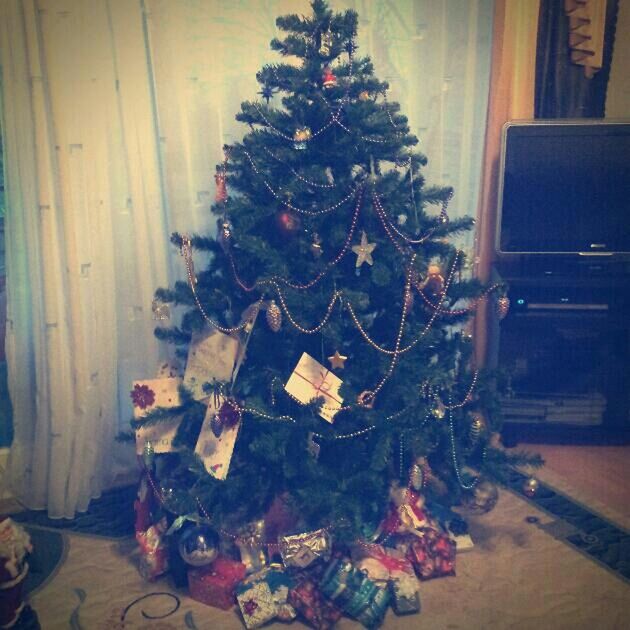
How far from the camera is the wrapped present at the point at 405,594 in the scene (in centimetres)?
177

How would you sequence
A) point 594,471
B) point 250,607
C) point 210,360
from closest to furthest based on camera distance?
point 250,607 → point 210,360 → point 594,471

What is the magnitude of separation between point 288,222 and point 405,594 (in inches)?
43.6

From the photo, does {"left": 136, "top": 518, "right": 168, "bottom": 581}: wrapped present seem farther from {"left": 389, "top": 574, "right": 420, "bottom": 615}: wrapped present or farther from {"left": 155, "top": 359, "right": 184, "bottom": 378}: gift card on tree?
{"left": 389, "top": 574, "right": 420, "bottom": 615}: wrapped present

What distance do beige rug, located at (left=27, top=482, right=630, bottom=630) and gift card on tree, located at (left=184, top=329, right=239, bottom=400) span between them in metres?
0.62

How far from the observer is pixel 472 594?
1849 mm

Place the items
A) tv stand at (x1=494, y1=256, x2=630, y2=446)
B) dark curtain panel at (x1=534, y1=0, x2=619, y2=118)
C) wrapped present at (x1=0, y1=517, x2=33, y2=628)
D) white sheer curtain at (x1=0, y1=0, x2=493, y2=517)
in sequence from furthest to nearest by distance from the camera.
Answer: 1. dark curtain panel at (x1=534, y1=0, x2=619, y2=118)
2. tv stand at (x1=494, y1=256, x2=630, y2=446)
3. white sheer curtain at (x1=0, y1=0, x2=493, y2=517)
4. wrapped present at (x1=0, y1=517, x2=33, y2=628)

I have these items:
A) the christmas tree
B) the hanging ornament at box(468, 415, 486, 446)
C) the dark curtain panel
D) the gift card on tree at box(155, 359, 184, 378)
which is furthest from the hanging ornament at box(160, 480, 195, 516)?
the dark curtain panel

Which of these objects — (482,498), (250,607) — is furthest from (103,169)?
(482,498)

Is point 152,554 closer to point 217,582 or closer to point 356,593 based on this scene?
Answer: point 217,582

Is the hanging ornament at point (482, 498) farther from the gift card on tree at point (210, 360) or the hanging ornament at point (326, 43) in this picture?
the hanging ornament at point (326, 43)

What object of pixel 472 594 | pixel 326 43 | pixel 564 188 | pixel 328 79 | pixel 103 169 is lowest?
pixel 472 594

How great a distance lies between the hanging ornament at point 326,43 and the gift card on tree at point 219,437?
3.45 feet

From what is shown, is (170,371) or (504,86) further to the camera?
(504,86)

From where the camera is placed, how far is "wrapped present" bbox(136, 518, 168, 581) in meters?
1.93
